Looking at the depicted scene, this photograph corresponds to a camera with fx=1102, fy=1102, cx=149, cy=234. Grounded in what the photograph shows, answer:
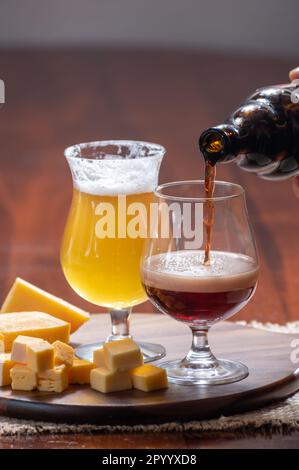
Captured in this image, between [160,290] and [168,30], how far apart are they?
11.4 feet

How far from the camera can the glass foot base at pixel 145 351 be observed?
71.2 inches

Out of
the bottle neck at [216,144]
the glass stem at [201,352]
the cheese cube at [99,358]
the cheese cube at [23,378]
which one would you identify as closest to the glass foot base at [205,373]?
the glass stem at [201,352]

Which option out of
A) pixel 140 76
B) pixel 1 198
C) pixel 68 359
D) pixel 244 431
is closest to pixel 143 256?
pixel 68 359

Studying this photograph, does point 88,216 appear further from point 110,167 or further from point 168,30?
point 168,30

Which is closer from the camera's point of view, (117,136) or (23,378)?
(23,378)

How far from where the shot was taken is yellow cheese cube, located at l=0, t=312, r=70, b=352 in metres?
1.75

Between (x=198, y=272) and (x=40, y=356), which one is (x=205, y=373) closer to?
(x=198, y=272)

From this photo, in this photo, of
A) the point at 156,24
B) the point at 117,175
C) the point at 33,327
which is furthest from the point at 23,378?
the point at 156,24

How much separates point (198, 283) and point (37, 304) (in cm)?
38

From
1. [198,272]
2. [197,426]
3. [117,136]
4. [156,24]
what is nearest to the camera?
[197,426]

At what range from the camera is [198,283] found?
5.37 feet

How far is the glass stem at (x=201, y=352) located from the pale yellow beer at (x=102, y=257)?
0.15 metres

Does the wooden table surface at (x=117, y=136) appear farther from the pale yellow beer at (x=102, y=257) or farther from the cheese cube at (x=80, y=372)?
the pale yellow beer at (x=102, y=257)

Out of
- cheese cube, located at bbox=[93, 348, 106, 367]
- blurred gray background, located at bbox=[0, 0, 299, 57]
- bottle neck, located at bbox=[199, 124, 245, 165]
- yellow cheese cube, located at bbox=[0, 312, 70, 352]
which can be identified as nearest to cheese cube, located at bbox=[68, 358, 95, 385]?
cheese cube, located at bbox=[93, 348, 106, 367]
